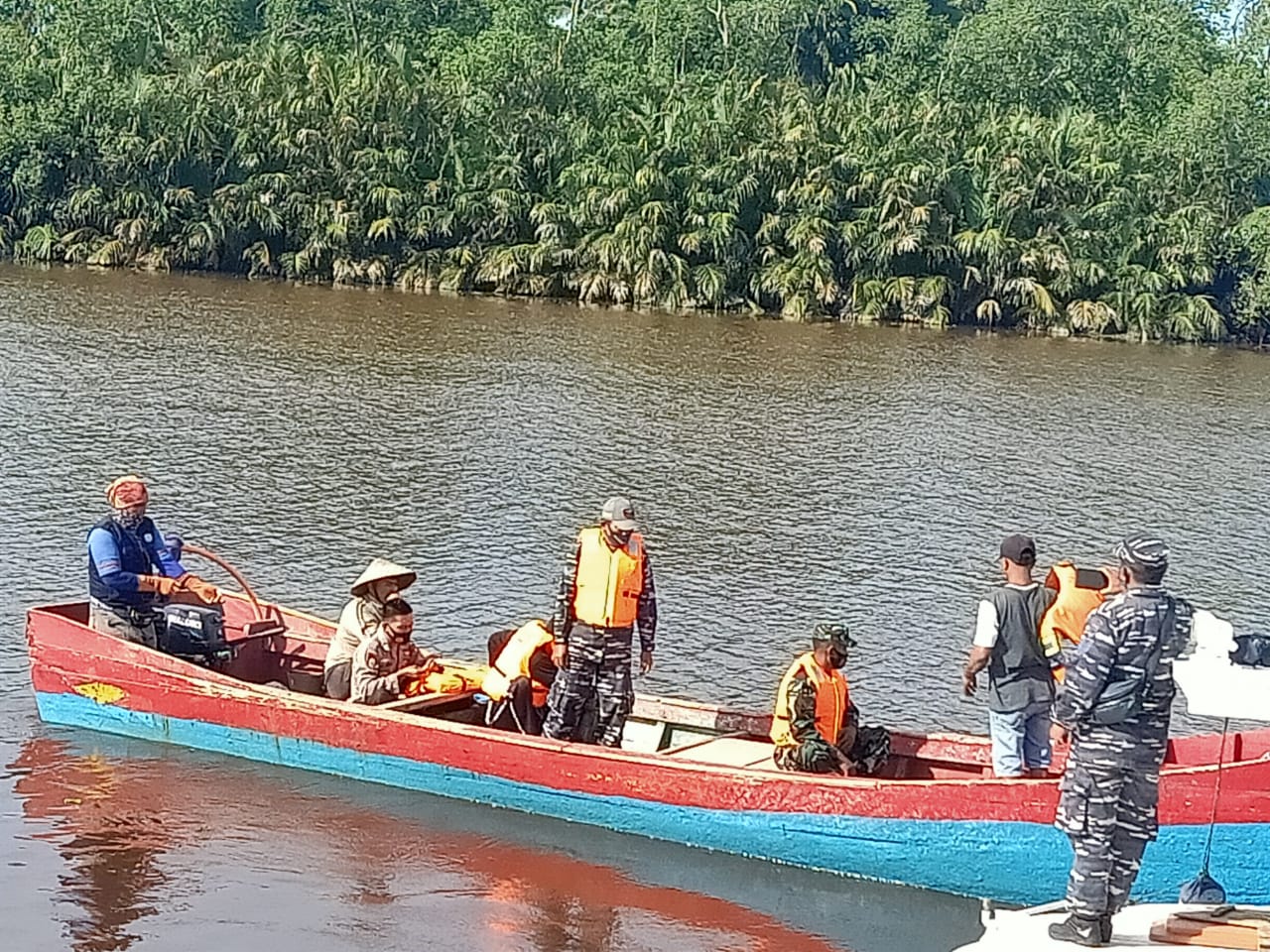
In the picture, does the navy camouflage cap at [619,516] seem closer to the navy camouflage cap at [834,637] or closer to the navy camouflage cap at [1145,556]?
the navy camouflage cap at [834,637]

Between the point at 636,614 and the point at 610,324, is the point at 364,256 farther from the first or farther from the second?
the point at 636,614

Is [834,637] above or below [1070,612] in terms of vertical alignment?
below

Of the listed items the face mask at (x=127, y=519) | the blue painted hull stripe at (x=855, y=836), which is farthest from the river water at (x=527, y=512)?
the face mask at (x=127, y=519)

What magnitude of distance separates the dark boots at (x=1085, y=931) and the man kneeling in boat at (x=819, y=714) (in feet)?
8.45

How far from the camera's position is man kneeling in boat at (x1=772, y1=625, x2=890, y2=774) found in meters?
10.6

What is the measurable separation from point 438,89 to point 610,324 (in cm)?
1340

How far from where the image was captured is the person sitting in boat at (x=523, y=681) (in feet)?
38.3

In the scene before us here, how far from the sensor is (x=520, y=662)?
11.7 meters

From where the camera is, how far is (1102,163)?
49.8 metres

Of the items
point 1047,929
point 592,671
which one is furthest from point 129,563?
point 1047,929

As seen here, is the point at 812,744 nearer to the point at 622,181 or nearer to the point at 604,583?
the point at 604,583

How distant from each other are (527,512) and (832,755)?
37.2ft

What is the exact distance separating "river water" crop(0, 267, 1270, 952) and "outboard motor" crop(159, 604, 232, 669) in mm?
710

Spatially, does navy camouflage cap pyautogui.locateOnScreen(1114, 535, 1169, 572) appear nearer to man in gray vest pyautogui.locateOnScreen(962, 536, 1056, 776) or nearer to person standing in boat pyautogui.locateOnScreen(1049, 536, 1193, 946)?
person standing in boat pyautogui.locateOnScreen(1049, 536, 1193, 946)
